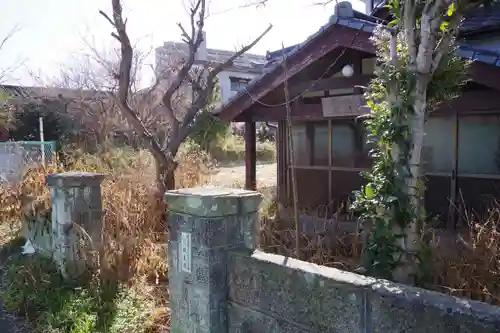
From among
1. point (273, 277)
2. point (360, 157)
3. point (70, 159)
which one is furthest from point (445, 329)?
point (70, 159)

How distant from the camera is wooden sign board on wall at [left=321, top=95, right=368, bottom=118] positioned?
5891 millimetres

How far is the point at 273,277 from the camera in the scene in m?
2.20

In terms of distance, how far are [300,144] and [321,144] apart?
436 millimetres

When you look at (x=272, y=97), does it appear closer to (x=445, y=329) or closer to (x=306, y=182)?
(x=306, y=182)

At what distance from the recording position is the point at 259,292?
228cm

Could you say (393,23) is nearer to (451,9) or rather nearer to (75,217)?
(451,9)

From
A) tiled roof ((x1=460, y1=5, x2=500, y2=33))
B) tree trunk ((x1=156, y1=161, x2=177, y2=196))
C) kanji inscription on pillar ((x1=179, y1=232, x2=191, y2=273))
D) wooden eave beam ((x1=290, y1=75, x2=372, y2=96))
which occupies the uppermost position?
tiled roof ((x1=460, y1=5, x2=500, y2=33))

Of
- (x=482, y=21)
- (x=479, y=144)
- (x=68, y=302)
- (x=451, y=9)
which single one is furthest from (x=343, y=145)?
(x=68, y=302)

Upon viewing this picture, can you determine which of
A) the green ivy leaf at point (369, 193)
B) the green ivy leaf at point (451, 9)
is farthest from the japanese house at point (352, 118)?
the green ivy leaf at point (369, 193)

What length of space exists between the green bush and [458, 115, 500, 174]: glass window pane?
447cm

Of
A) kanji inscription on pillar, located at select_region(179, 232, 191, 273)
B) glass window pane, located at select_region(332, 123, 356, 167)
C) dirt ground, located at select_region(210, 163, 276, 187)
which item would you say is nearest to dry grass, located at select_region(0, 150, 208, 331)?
dirt ground, located at select_region(210, 163, 276, 187)

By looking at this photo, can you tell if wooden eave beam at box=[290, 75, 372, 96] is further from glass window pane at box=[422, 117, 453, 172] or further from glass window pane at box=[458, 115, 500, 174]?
glass window pane at box=[458, 115, 500, 174]

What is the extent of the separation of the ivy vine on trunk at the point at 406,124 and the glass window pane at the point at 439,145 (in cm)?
299

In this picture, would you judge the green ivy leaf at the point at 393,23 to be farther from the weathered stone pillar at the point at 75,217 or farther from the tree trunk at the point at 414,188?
the weathered stone pillar at the point at 75,217
